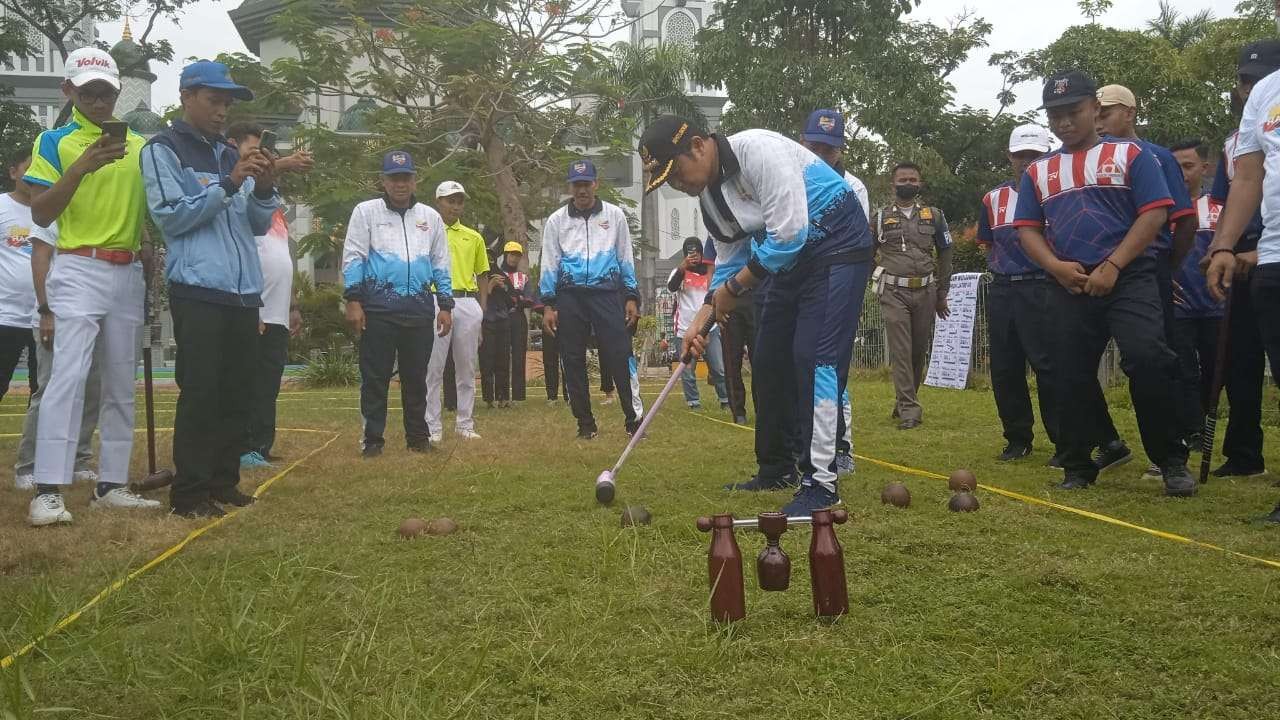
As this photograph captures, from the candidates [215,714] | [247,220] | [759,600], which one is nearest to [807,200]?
[759,600]

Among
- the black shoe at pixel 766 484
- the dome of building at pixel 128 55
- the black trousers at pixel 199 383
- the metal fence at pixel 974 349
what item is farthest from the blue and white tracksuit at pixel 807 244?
the dome of building at pixel 128 55

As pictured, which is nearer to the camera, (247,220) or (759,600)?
(759,600)

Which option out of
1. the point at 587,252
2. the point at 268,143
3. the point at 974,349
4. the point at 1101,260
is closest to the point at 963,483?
the point at 1101,260

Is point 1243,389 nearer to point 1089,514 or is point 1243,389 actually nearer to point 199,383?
point 1089,514

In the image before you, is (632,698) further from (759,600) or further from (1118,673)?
(1118,673)

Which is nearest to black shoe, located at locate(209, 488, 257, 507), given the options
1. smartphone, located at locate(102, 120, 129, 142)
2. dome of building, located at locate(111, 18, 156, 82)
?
smartphone, located at locate(102, 120, 129, 142)

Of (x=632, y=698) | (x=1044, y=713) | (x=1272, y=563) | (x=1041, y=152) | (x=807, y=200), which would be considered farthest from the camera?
(x=1041, y=152)

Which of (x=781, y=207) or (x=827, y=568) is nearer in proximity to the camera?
(x=827, y=568)

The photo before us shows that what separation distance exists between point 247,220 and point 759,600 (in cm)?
361

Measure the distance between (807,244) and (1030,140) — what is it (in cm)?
308

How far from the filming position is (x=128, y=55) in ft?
116

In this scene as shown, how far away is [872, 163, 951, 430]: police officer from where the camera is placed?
895 centimetres

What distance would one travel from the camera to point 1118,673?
8.86 feet

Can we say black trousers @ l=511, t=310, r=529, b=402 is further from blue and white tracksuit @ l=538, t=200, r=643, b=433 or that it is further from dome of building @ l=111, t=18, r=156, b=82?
dome of building @ l=111, t=18, r=156, b=82
